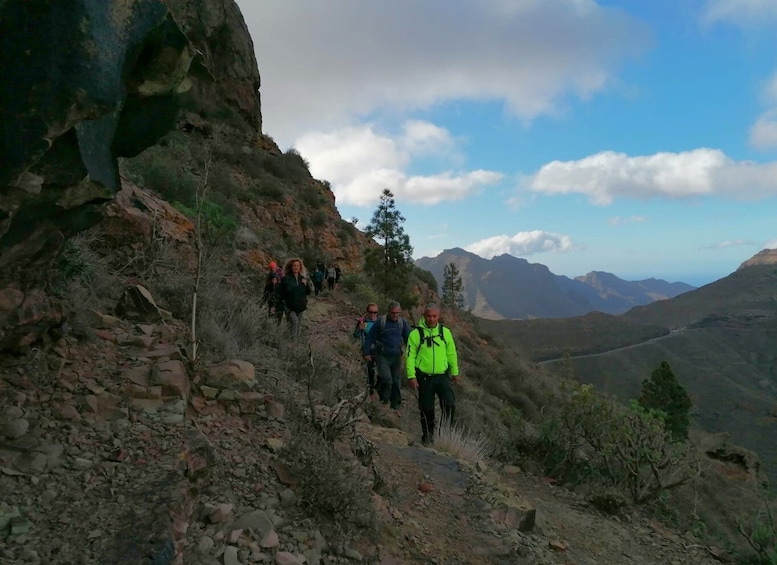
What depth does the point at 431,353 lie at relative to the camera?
6.12 meters

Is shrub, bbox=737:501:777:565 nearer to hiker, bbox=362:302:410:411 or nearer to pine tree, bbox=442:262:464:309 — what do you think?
hiker, bbox=362:302:410:411

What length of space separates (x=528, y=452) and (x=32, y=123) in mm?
6581

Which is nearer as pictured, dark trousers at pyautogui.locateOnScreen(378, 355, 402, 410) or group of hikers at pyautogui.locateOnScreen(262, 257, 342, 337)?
dark trousers at pyautogui.locateOnScreen(378, 355, 402, 410)

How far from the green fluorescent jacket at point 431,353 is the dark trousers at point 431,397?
94 millimetres

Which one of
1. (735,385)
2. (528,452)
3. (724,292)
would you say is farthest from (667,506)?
(724,292)

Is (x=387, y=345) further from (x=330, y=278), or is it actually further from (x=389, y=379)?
(x=330, y=278)

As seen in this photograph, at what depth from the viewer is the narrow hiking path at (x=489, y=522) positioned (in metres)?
3.65

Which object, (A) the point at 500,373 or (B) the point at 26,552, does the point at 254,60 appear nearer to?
(A) the point at 500,373

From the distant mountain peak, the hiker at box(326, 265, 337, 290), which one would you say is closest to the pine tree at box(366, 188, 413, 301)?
the hiker at box(326, 265, 337, 290)

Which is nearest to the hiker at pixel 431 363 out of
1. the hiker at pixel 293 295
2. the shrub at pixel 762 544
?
the hiker at pixel 293 295

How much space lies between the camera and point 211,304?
18.6 feet

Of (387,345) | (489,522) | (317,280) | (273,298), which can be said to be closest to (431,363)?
(387,345)

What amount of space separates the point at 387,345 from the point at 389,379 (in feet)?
1.75

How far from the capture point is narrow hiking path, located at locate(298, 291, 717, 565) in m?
3.65
